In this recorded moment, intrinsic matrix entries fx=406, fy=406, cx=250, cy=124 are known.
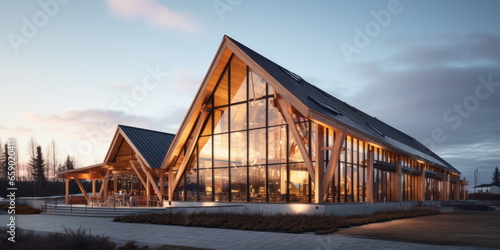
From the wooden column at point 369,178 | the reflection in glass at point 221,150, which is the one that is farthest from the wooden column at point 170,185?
the wooden column at point 369,178

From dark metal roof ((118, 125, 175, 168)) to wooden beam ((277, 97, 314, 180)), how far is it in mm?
12304

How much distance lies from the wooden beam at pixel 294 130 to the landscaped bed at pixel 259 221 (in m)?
3.00

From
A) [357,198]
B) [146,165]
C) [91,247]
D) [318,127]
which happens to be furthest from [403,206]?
[91,247]

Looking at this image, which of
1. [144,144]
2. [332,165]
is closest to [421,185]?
[332,165]

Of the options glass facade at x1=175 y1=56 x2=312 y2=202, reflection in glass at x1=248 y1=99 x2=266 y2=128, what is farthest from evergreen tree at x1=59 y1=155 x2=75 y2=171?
reflection in glass at x1=248 y1=99 x2=266 y2=128

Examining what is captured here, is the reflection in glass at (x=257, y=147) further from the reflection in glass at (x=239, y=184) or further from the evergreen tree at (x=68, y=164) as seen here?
the evergreen tree at (x=68, y=164)

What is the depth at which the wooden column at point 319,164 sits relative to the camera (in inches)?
826

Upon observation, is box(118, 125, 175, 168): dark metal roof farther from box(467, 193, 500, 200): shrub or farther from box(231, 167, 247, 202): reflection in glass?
box(467, 193, 500, 200): shrub

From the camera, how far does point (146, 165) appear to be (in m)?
30.6

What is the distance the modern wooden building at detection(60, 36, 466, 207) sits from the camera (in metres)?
22.0

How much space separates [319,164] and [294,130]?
2.26m

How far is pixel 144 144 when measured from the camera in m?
33.0

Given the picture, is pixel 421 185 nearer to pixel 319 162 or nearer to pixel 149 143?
pixel 319 162

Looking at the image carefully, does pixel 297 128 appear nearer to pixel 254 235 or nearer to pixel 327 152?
pixel 327 152
